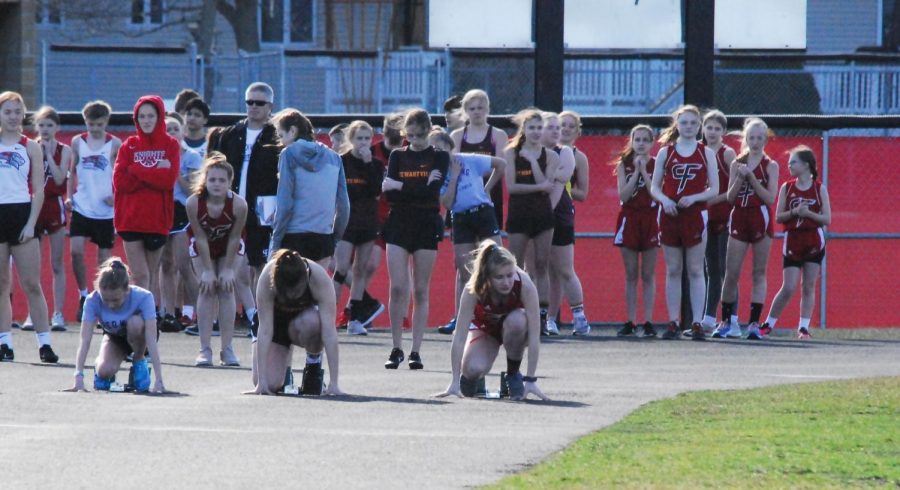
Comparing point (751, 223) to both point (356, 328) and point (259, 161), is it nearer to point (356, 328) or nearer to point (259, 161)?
point (356, 328)

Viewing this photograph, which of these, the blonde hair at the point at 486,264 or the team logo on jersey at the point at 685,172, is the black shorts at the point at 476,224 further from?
the blonde hair at the point at 486,264

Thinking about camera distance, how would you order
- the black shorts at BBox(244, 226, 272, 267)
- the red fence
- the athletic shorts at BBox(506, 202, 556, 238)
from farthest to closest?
the red fence
the athletic shorts at BBox(506, 202, 556, 238)
the black shorts at BBox(244, 226, 272, 267)

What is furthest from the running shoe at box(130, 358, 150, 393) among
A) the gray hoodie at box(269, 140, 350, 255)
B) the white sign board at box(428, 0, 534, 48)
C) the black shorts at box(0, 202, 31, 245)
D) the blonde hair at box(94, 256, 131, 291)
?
the white sign board at box(428, 0, 534, 48)

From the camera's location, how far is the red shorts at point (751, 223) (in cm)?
1580

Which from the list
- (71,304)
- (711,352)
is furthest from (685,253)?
(71,304)

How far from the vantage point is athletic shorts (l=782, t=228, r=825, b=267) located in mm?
15984

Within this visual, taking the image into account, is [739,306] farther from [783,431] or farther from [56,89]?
[56,89]

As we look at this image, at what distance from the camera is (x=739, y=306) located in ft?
57.6

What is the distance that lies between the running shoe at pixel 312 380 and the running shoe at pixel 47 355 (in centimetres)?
270

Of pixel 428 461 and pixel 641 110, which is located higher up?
pixel 641 110

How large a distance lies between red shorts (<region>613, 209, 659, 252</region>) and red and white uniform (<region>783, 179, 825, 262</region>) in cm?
121

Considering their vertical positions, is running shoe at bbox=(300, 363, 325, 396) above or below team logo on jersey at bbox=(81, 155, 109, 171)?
below

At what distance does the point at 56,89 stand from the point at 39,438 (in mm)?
23152

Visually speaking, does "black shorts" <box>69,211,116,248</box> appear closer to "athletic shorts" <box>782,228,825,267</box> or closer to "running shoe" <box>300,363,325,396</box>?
"running shoe" <box>300,363,325,396</box>
